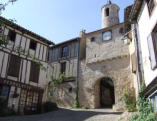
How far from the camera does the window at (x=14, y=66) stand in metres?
13.6

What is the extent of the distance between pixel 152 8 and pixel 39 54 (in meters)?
10.9

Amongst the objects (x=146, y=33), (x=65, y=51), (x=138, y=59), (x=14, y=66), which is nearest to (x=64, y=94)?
(x=65, y=51)

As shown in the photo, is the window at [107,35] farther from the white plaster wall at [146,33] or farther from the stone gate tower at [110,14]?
the white plaster wall at [146,33]

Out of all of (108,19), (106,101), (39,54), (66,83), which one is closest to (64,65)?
(66,83)

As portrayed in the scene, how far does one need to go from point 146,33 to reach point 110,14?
14.1m

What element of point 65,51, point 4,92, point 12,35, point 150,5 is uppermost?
point 65,51

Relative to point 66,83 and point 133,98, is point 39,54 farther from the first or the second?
point 133,98

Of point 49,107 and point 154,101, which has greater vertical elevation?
point 154,101

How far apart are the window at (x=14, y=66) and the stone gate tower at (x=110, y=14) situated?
10871 millimetres

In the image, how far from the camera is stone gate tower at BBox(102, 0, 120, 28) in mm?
20836

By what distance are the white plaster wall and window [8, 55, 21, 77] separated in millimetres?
9467

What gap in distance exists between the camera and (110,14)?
21.2 metres

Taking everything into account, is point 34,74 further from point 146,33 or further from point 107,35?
point 146,33

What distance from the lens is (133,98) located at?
13445mm
